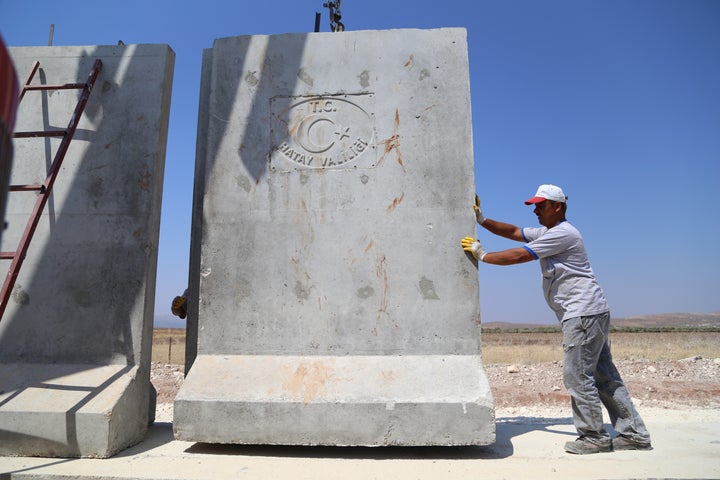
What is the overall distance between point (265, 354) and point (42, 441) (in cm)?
161

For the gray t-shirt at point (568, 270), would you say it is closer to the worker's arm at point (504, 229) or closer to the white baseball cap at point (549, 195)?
the white baseball cap at point (549, 195)

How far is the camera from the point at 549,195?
12.5ft

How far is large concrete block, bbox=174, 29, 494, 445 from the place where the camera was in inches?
137

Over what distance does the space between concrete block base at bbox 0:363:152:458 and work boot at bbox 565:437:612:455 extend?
3.17m

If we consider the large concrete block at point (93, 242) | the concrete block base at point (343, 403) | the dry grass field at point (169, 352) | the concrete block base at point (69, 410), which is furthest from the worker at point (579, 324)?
the dry grass field at point (169, 352)

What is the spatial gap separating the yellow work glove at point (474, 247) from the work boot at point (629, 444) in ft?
5.33

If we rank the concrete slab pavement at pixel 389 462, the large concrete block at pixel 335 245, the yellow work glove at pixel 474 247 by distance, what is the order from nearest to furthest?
the concrete slab pavement at pixel 389 462, the large concrete block at pixel 335 245, the yellow work glove at pixel 474 247

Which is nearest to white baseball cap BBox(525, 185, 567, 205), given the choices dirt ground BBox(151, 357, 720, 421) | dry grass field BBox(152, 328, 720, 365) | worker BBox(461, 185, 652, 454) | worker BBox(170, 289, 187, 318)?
worker BBox(461, 185, 652, 454)

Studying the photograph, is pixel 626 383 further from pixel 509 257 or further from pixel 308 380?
pixel 308 380

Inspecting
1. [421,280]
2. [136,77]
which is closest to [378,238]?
[421,280]

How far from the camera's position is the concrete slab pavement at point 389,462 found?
2982 millimetres

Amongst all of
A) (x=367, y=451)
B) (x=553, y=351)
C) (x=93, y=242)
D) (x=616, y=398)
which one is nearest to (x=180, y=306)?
(x=93, y=242)

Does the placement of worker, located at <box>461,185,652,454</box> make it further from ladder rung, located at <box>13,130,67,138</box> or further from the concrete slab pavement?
ladder rung, located at <box>13,130,67,138</box>

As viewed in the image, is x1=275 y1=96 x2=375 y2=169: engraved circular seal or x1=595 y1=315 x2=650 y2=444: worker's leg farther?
x1=275 y1=96 x2=375 y2=169: engraved circular seal
